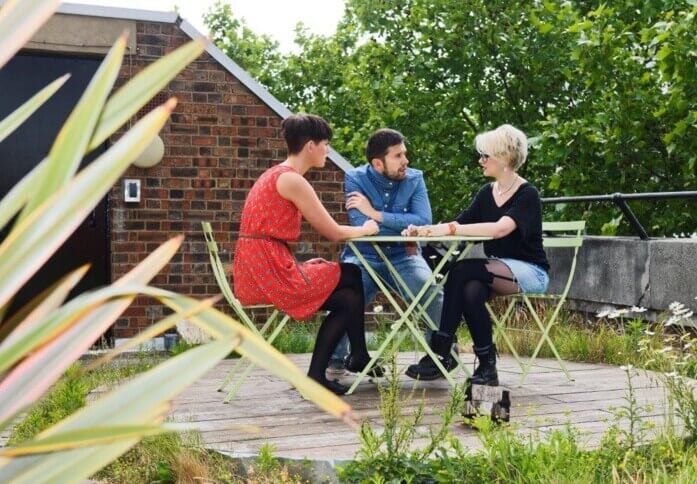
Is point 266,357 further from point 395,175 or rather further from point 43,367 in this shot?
point 395,175

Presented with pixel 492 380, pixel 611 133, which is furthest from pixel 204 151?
pixel 492 380

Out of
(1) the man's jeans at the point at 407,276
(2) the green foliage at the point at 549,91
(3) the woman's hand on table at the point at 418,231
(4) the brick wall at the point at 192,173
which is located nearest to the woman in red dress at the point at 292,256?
(3) the woman's hand on table at the point at 418,231

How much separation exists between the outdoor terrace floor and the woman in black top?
0.86 feet

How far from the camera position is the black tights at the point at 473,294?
4812mm

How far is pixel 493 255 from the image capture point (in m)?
5.21

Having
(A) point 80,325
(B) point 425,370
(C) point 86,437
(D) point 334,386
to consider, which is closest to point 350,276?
(D) point 334,386

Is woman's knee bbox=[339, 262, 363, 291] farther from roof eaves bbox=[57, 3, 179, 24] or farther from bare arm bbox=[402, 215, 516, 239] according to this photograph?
roof eaves bbox=[57, 3, 179, 24]

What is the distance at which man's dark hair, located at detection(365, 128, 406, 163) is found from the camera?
17.2 ft

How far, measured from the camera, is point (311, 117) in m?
4.80

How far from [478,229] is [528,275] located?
1.12 feet

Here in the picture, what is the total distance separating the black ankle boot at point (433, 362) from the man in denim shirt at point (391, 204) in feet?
0.91

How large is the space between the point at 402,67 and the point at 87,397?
29.4 ft

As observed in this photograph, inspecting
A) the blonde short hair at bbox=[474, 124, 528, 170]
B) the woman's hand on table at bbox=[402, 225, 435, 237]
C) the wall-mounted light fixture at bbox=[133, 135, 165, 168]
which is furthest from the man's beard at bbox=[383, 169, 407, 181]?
the wall-mounted light fixture at bbox=[133, 135, 165, 168]

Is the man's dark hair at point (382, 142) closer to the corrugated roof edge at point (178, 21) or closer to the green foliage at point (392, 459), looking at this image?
the green foliage at point (392, 459)
